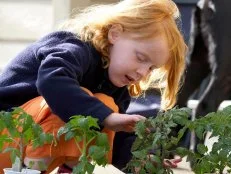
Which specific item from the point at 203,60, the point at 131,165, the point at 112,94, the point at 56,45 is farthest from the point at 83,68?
the point at 203,60

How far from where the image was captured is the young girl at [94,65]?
2275 mm

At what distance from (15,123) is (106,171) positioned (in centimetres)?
113

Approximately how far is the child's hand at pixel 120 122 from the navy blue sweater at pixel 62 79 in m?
0.02

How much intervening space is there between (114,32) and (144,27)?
0.11 meters

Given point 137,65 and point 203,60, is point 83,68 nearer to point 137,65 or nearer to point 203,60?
point 137,65

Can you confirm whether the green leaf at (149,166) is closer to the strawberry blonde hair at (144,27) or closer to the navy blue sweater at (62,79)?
the navy blue sweater at (62,79)

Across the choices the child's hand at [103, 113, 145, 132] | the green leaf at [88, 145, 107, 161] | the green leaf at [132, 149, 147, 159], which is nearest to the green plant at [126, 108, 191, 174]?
the green leaf at [132, 149, 147, 159]

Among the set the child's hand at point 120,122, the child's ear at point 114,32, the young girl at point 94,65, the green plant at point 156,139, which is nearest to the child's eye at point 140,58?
the young girl at point 94,65

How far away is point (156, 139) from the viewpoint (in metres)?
1.70

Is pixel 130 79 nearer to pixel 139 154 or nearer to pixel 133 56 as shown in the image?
pixel 133 56

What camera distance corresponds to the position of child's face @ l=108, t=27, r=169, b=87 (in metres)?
2.44

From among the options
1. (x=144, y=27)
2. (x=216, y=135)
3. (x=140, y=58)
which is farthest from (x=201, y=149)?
(x=144, y=27)

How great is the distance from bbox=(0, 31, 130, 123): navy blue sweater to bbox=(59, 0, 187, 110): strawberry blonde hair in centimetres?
7

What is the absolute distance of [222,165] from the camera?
1.73 meters
